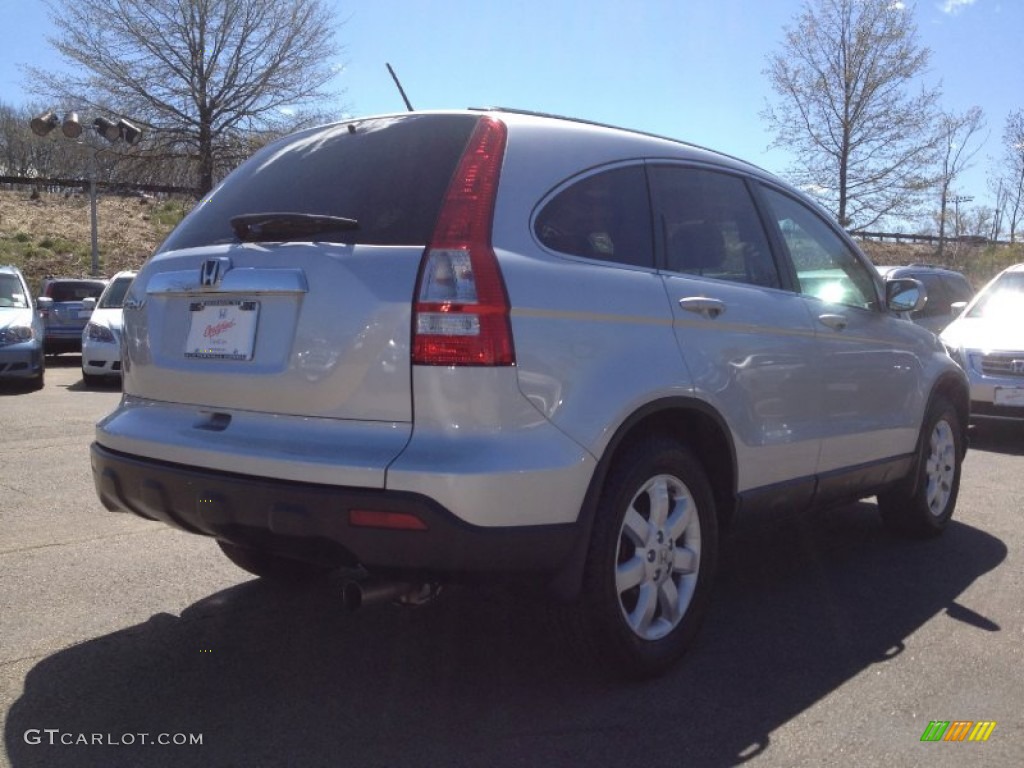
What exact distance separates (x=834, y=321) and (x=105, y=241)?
28617 millimetres

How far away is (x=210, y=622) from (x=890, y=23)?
2285 centimetres

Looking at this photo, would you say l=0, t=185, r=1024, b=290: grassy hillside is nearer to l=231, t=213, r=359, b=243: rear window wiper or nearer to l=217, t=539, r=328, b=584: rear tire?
l=217, t=539, r=328, b=584: rear tire

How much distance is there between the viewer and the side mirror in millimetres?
5352

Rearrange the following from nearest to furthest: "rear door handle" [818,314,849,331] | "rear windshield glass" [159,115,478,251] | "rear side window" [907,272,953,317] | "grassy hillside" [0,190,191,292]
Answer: "rear windshield glass" [159,115,478,251]
"rear door handle" [818,314,849,331]
"rear side window" [907,272,953,317]
"grassy hillside" [0,190,191,292]

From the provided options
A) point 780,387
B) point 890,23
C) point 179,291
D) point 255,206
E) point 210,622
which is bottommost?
point 210,622

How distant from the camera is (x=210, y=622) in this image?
4.12 metres

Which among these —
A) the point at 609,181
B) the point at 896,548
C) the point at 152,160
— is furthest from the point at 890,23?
the point at 609,181

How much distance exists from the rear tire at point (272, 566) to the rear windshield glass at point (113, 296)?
35.8 ft

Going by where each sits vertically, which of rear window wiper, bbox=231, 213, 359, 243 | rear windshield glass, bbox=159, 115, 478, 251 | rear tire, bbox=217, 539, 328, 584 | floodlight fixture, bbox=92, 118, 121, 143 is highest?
floodlight fixture, bbox=92, 118, 121, 143

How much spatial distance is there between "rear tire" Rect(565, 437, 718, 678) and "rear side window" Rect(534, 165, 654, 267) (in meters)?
0.66

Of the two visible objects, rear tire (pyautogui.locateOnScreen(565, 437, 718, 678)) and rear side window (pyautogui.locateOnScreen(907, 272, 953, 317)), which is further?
rear side window (pyautogui.locateOnScreen(907, 272, 953, 317))

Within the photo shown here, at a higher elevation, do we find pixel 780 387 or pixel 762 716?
pixel 780 387

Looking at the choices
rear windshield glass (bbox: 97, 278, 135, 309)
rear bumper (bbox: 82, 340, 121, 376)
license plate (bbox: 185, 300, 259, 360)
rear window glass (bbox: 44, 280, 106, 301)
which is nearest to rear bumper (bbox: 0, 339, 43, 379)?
rear bumper (bbox: 82, 340, 121, 376)

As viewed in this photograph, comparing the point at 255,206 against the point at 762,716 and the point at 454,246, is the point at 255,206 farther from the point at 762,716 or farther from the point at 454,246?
the point at 762,716
